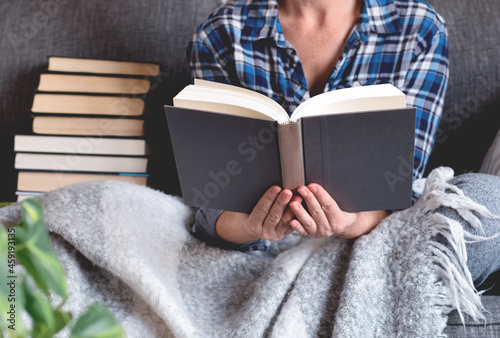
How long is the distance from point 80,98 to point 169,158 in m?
0.28

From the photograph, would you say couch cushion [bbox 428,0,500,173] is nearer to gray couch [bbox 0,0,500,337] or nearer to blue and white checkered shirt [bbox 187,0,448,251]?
blue and white checkered shirt [bbox 187,0,448,251]

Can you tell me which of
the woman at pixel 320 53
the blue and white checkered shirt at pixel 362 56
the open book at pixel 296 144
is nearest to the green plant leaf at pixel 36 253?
the open book at pixel 296 144

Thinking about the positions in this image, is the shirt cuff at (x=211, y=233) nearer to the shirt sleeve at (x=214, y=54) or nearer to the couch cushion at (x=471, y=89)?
the shirt sleeve at (x=214, y=54)

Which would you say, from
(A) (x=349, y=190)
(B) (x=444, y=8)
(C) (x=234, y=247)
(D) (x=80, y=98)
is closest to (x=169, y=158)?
(D) (x=80, y=98)

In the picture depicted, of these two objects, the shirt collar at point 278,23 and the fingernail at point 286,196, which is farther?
the shirt collar at point 278,23

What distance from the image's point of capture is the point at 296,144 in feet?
2.42

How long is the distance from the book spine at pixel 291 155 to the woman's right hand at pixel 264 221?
0.07 feet

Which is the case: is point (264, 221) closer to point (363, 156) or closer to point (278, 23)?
point (363, 156)

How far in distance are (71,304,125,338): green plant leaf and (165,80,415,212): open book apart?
436 mm

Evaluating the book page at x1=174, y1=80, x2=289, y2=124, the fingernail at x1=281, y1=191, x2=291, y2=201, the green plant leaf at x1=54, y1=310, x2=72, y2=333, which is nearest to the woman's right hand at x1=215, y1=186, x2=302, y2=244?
the fingernail at x1=281, y1=191, x2=291, y2=201

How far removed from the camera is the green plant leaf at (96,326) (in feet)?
1.01

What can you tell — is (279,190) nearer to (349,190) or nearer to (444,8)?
(349,190)

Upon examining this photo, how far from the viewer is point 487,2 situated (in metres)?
1.29

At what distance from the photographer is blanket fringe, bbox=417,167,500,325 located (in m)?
0.71
